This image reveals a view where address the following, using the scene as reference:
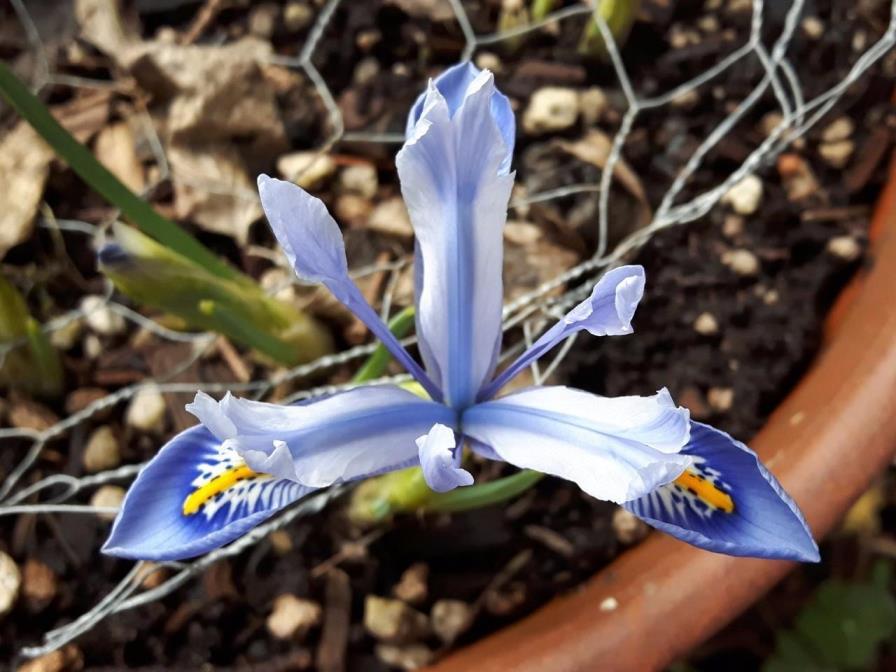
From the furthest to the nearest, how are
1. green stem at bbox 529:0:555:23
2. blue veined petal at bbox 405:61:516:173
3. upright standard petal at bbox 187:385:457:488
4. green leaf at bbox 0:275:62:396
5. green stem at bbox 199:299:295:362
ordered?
green stem at bbox 529:0:555:23
green leaf at bbox 0:275:62:396
green stem at bbox 199:299:295:362
blue veined petal at bbox 405:61:516:173
upright standard petal at bbox 187:385:457:488

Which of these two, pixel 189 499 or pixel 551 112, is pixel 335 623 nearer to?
pixel 189 499

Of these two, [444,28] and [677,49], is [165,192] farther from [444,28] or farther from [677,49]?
[677,49]

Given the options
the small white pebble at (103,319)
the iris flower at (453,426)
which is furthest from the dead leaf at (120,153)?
the iris flower at (453,426)

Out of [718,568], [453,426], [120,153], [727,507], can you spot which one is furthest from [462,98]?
[120,153]

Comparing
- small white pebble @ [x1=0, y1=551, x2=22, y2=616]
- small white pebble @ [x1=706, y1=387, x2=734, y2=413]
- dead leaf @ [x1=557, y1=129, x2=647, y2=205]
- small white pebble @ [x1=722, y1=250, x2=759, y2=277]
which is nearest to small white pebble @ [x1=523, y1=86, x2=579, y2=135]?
dead leaf @ [x1=557, y1=129, x2=647, y2=205]

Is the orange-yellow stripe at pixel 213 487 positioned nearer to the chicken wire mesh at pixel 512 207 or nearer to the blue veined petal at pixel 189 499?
the blue veined petal at pixel 189 499

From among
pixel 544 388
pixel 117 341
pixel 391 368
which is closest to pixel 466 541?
pixel 391 368

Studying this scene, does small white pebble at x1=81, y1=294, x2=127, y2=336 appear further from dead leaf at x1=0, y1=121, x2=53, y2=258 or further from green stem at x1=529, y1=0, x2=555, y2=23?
green stem at x1=529, y1=0, x2=555, y2=23
